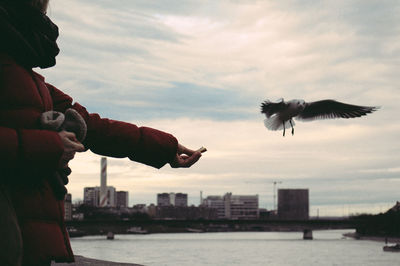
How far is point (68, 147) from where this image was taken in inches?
75.0

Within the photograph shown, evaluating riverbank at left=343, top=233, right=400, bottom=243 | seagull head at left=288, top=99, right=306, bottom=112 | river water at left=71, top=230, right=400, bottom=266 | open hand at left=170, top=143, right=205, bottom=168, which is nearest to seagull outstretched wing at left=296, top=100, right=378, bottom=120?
seagull head at left=288, top=99, right=306, bottom=112

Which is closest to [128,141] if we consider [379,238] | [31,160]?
[31,160]

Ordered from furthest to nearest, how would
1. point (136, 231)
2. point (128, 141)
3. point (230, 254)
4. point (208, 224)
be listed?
point (136, 231) < point (208, 224) < point (230, 254) < point (128, 141)

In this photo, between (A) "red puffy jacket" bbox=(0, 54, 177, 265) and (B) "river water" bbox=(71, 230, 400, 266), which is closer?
(A) "red puffy jacket" bbox=(0, 54, 177, 265)

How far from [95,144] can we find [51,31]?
1.46 feet

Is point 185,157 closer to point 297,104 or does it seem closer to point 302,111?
point 297,104

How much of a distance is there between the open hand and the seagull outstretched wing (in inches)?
727

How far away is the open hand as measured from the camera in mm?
2312

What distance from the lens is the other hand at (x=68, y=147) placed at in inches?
74.9

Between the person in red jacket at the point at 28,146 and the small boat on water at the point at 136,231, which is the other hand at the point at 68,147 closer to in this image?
the person in red jacket at the point at 28,146

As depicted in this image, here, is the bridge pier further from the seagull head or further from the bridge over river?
the seagull head

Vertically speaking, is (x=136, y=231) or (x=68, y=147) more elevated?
(x=68, y=147)

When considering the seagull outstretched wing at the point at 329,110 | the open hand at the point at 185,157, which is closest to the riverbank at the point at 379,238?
the seagull outstretched wing at the point at 329,110

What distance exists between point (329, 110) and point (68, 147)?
21.0 meters
